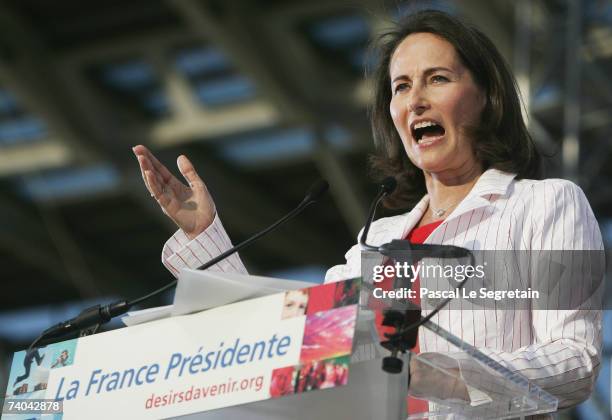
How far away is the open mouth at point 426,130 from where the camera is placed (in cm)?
195

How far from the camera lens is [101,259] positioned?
10.8 m

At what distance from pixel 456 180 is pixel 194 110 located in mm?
6629

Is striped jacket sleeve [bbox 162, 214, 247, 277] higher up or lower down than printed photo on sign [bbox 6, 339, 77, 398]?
higher up

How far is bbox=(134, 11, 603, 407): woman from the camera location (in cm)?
171

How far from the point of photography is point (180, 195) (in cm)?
199

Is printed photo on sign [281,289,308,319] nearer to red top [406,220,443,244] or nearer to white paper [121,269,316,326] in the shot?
white paper [121,269,316,326]

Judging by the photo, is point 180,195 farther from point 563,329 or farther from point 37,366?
point 563,329

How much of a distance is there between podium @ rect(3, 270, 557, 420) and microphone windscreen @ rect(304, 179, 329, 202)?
37cm

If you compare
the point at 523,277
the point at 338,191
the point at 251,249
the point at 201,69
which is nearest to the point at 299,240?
the point at 251,249

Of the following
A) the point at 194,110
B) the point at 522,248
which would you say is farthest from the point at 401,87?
the point at 194,110

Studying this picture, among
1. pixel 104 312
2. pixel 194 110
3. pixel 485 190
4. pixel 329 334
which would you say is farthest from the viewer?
pixel 194 110

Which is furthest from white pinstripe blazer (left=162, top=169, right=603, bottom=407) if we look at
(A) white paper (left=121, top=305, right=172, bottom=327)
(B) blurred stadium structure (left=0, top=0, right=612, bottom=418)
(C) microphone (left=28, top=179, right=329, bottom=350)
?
(B) blurred stadium structure (left=0, top=0, right=612, bottom=418)

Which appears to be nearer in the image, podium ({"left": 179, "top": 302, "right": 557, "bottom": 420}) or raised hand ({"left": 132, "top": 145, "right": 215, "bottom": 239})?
podium ({"left": 179, "top": 302, "right": 557, "bottom": 420})

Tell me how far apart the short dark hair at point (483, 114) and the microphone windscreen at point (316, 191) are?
0.29 meters
